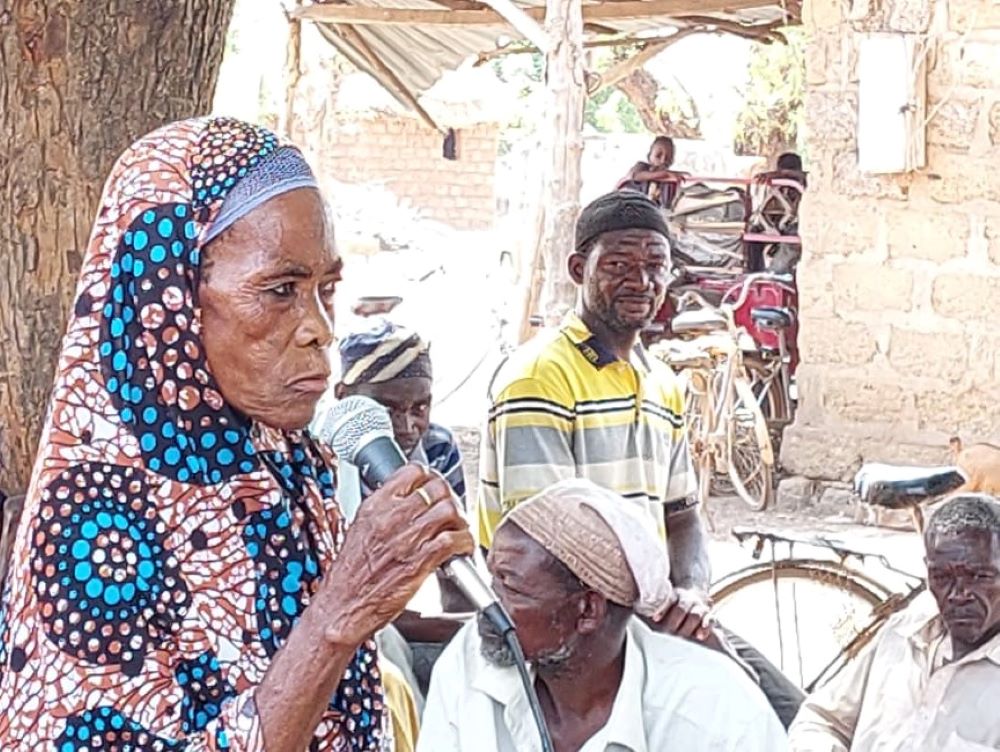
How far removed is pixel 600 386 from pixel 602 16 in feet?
25.5

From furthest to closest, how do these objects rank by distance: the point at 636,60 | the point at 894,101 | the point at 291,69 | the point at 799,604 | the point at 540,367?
the point at 636,60 < the point at 291,69 < the point at 894,101 < the point at 799,604 < the point at 540,367

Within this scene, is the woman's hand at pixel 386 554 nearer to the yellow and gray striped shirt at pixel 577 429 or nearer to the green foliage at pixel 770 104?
the yellow and gray striped shirt at pixel 577 429

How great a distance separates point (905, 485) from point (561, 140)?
3664 millimetres

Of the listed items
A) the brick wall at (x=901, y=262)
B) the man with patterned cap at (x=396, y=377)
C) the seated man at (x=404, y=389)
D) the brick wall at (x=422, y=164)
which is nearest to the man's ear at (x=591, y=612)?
the seated man at (x=404, y=389)

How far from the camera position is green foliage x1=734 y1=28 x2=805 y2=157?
1962 centimetres

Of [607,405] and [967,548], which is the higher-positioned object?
[607,405]

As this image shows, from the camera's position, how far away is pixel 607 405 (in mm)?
4301

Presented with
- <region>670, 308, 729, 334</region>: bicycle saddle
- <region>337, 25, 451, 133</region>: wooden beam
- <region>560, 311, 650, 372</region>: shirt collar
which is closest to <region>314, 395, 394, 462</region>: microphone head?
<region>560, 311, 650, 372</region>: shirt collar

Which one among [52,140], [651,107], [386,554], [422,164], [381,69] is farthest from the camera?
[422,164]

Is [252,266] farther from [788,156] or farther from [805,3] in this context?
[788,156]

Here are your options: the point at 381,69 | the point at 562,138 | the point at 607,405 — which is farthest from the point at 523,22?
the point at 607,405

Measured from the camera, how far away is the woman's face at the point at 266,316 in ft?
6.21

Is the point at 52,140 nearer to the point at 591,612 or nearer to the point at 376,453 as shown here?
the point at 591,612

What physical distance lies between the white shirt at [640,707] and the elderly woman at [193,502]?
45.0 inches
